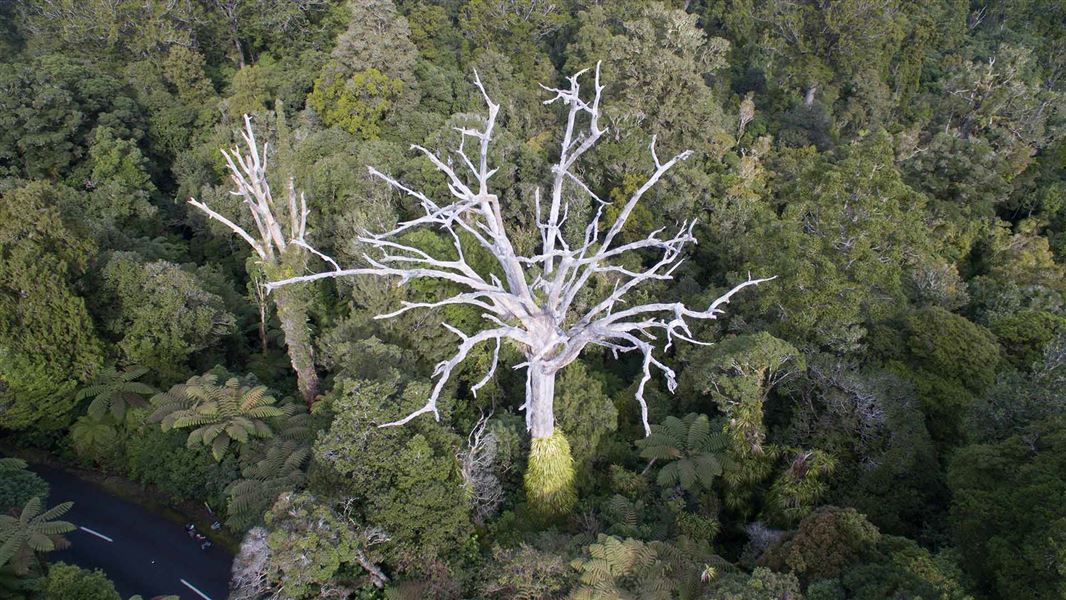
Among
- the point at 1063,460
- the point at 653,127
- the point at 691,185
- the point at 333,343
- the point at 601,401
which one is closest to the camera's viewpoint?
the point at 1063,460

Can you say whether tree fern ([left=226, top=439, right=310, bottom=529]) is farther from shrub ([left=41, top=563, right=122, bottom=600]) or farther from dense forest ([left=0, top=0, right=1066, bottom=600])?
shrub ([left=41, top=563, right=122, bottom=600])

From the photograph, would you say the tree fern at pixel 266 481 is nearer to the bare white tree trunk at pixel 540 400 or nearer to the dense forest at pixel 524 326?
the dense forest at pixel 524 326

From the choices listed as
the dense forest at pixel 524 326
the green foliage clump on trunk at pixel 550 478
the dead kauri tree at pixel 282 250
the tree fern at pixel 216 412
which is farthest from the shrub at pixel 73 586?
the green foliage clump on trunk at pixel 550 478

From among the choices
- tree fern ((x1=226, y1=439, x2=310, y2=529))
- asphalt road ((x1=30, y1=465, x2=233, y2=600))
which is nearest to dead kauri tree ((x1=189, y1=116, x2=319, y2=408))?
tree fern ((x1=226, y1=439, x2=310, y2=529))

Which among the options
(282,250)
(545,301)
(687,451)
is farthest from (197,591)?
(687,451)

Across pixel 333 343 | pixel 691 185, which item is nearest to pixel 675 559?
pixel 333 343

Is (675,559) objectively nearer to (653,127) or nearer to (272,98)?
(653,127)

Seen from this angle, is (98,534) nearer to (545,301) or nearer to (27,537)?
(27,537)
